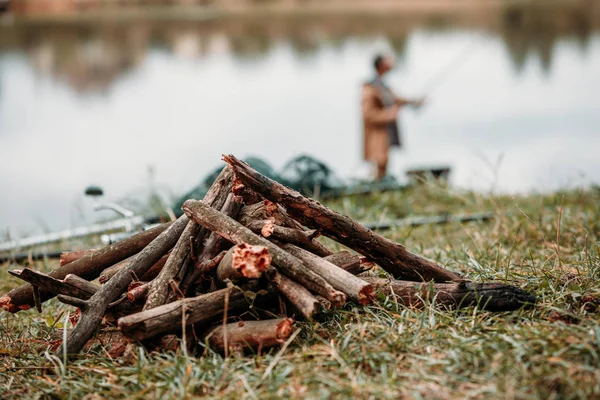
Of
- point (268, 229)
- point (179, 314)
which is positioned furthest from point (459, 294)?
point (179, 314)

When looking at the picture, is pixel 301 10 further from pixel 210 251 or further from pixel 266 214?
pixel 210 251

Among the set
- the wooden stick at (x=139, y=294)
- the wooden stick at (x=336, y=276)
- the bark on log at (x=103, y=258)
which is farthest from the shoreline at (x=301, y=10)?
the wooden stick at (x=336, y=276)

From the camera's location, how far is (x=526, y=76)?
2083cm

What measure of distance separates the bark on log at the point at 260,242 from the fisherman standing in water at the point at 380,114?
605 centimetres

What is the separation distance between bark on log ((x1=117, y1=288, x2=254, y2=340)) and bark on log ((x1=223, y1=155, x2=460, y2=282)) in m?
0.51

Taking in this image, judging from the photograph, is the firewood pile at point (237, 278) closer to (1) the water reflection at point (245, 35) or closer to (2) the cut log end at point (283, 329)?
(2) the cut log end at point (283, 329)

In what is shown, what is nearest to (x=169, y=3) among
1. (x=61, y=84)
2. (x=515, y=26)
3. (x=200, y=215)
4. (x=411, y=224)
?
(x=61, y=84)

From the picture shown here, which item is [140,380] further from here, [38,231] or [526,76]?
[526,76]

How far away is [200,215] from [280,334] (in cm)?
71

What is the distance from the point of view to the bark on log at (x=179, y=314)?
10.2 feet

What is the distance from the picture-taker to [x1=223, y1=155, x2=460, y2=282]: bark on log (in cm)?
347

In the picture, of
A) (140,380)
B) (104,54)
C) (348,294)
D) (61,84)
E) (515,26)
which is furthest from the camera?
(515,26)

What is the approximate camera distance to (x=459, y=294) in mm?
3469

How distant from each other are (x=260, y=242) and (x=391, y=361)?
31.3 inches
